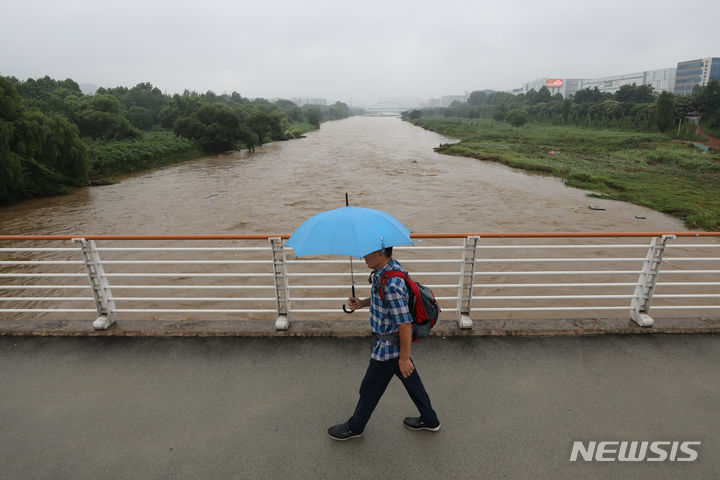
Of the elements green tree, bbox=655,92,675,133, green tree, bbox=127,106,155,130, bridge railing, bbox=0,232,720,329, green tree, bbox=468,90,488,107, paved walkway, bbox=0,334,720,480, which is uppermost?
green tree, bbox=468,90,488,107

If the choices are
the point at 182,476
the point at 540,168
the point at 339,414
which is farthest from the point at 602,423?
the point at 540,168

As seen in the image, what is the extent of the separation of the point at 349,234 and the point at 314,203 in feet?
57.4

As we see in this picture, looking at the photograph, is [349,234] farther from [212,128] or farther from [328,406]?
[212,128]

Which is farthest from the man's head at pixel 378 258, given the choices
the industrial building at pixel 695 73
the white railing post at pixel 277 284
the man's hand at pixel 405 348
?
the industrial building at pixel 695 73

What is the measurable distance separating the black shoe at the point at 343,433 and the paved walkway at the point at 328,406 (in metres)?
0.05

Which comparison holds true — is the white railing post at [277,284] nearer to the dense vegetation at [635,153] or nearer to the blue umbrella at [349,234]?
the blue umbrella at [349,234]

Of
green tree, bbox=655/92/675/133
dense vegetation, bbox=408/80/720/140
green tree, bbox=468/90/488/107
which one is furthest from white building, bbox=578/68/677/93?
green tree, bbox=655/92/675/133

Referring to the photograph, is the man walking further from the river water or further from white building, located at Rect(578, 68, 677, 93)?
white building, located at Rect(578, 68, 677, 93)

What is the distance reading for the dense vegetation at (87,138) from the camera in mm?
18984

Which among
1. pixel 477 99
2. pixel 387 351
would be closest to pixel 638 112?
pixel 387 351

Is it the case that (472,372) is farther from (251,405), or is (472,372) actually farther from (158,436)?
(158,436)

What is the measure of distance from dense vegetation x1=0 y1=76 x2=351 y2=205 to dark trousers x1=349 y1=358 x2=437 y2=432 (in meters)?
22.1

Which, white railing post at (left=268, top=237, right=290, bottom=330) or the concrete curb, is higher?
white railing post at (left=268, top=237, right=290, bottom=330)

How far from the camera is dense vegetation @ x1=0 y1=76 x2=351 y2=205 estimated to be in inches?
747
